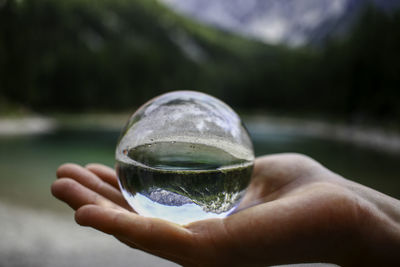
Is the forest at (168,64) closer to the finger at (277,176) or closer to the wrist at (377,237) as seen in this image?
the finger at (277,176)

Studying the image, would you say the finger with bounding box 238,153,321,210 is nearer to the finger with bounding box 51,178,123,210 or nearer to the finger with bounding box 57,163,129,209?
the finger with bounding box 57,163,129,209

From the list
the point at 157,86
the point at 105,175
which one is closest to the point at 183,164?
the point at 105,175

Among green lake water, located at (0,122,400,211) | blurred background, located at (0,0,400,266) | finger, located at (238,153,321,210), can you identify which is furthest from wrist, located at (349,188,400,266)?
green lake water, located at (0,122,400,211)

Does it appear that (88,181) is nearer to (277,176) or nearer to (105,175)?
(105,175)

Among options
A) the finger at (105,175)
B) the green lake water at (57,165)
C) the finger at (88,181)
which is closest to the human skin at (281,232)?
the finger at (88,181)

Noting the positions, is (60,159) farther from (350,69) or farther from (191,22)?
(191,22)

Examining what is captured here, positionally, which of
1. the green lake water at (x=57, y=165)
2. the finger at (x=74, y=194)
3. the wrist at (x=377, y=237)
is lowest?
the wrist at (x=377, y=237)
